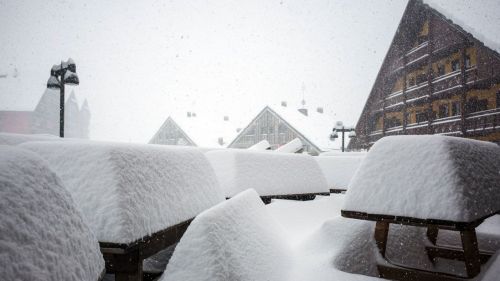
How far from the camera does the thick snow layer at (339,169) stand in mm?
8438

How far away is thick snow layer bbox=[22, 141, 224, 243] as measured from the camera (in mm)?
2102

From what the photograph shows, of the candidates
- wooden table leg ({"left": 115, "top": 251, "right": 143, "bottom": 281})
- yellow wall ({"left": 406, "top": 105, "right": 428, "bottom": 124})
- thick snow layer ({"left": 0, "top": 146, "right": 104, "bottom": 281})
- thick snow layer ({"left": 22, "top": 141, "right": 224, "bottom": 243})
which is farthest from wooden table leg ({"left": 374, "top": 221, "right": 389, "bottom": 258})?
yellow wall ({"left": 406, "top": 105, "right": 428, "bottom": 124})

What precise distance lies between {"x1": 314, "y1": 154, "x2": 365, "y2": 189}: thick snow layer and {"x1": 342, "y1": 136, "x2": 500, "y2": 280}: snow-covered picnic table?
208 inches

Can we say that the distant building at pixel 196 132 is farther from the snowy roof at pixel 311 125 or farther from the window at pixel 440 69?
the window at pixel 440 69

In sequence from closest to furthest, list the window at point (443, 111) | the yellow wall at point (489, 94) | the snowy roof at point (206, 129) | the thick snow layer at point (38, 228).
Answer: the thick snow layer at point (38, 228)
the yellow wall at point (489, 94)
the window at point (443, 111)
the snowy roof at point (206, 129)

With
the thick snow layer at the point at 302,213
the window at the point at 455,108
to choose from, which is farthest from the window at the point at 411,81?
the thick snow layer at the point at 302,213

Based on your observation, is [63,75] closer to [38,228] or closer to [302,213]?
[302,213]

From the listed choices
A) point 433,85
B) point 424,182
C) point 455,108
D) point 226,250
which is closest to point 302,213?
point 424,182

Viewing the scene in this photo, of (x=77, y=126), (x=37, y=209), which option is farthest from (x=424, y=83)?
(x=77, y=126)

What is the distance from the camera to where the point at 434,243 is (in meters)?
3.97

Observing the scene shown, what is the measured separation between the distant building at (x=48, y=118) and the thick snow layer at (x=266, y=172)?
57688 mm

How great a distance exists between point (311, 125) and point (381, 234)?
83.8 feet

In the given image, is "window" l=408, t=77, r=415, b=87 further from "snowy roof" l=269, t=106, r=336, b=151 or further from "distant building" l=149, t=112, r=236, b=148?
"distant building" l=149, t=112, r=236, b=148

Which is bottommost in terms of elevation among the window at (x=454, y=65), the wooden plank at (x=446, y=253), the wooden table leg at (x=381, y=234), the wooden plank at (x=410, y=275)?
the wooden plank at (x=446, y=253)
